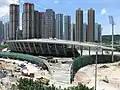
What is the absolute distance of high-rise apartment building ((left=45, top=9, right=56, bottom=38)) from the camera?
5979 inches

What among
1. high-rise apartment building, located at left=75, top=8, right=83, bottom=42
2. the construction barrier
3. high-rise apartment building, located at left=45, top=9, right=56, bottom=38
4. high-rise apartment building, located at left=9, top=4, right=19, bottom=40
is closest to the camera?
the construction barrier

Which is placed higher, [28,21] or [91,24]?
[28,21]

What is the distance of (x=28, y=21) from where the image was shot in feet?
466

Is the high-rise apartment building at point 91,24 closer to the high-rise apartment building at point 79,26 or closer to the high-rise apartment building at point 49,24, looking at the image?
the high-rise apartment building at point 79,26

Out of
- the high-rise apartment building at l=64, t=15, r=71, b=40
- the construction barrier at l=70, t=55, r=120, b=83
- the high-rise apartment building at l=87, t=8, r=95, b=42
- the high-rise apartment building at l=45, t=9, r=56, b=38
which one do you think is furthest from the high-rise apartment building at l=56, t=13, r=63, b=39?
the construction barrier at l=70, t=55, r=120, b=83

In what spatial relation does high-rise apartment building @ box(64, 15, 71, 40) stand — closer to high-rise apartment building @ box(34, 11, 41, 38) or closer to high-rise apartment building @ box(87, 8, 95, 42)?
high-rise apartment building @ box(87, 8, 95, 42)

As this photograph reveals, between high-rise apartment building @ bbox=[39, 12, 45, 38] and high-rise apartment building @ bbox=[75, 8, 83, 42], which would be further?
high-rise apartment building @ bbox=[39, 12, 45, 38]

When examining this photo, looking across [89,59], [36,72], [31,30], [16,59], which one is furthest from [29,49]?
[31,30]

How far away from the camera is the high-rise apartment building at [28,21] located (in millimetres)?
142125

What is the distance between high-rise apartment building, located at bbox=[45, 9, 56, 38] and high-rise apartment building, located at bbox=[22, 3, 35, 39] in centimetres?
→ 859

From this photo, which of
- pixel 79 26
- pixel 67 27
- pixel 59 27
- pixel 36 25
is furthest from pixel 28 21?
pixel 67 27

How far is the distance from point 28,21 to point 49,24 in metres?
15.1

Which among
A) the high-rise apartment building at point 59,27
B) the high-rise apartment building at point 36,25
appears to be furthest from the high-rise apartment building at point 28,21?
the high-rise apartment building at point 59,27

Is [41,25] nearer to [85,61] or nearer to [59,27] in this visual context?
[59,27]
